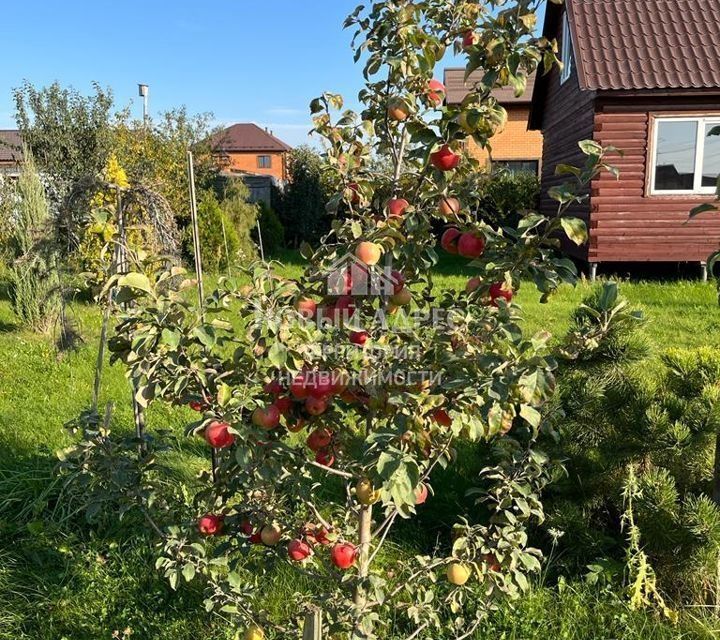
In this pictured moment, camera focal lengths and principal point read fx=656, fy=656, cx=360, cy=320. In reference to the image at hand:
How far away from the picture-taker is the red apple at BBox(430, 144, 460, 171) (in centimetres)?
144

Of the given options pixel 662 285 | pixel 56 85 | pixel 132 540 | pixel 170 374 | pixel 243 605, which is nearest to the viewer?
pixel 170 374

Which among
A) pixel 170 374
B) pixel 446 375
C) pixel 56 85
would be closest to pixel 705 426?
pixel 446 375

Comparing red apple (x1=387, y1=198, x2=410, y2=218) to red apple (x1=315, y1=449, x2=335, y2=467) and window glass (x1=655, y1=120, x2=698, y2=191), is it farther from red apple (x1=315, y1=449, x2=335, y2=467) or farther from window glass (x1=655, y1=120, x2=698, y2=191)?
window glass (x1=655, y1=120, x2=698, y2=191)

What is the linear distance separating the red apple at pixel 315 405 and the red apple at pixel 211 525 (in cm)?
50

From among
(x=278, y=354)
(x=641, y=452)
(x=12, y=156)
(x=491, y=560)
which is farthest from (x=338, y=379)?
(x=12, y=156)

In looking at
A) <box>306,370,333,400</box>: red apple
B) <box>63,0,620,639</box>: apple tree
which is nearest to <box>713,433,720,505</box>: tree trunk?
<box>63,0,620,639</box>: apple tree

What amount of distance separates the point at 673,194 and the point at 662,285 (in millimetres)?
1356

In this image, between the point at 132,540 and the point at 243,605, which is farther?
the point at 132,540

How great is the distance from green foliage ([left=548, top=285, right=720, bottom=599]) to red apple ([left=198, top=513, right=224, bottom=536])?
1.17 metres

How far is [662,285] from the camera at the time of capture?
8.30 m

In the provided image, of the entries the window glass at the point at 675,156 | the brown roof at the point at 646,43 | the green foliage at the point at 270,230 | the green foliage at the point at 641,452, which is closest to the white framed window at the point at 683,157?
the window glass at the point at 675,156

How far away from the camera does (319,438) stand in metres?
1.74

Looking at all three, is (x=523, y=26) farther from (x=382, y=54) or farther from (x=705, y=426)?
(x=705, y=426)

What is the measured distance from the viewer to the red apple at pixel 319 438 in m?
1.73
